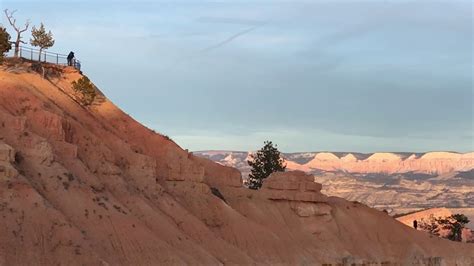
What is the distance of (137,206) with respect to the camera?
6406 centimetres

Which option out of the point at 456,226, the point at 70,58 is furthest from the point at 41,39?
the point at 456,226

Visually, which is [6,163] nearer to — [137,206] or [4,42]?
[137,206]

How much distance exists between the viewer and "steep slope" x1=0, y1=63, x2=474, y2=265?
52.8 m

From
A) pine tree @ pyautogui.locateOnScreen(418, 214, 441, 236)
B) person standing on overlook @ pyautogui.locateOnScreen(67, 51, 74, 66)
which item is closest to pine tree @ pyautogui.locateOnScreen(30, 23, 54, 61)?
person standing on overlook @ pyautogui.locateOnScreen(67, 51, 74, 66)

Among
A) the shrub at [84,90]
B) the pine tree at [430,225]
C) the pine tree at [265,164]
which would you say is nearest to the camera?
the shrub at [84,90]

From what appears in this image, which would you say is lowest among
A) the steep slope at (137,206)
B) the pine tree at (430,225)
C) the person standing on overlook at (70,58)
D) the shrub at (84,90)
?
the pine tree at (430,225)

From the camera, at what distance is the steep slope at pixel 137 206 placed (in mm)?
52812

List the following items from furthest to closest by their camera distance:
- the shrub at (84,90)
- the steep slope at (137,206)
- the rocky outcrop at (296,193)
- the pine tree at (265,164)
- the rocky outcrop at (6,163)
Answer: the pine tree at (265,164)
the rocky outcrop at (296,193)
the shrub at (84,90)
the steep slope at (137,206)
the rocky outcrop at (6,163)

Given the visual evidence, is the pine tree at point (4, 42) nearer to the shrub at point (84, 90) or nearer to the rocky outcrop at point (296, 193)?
the shrub at point (84, 90)

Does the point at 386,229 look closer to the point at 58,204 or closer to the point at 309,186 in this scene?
the point at 309,186

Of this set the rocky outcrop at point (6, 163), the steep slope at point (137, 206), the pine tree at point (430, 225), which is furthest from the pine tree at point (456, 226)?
the rocky outcrop at point (6, 163)

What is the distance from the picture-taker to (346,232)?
8981 centimetres

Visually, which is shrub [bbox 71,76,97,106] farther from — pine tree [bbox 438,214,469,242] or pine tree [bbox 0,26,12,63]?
pine tree [bbox 438,214,469,242]

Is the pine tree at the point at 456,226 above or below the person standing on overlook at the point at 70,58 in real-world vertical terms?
below
